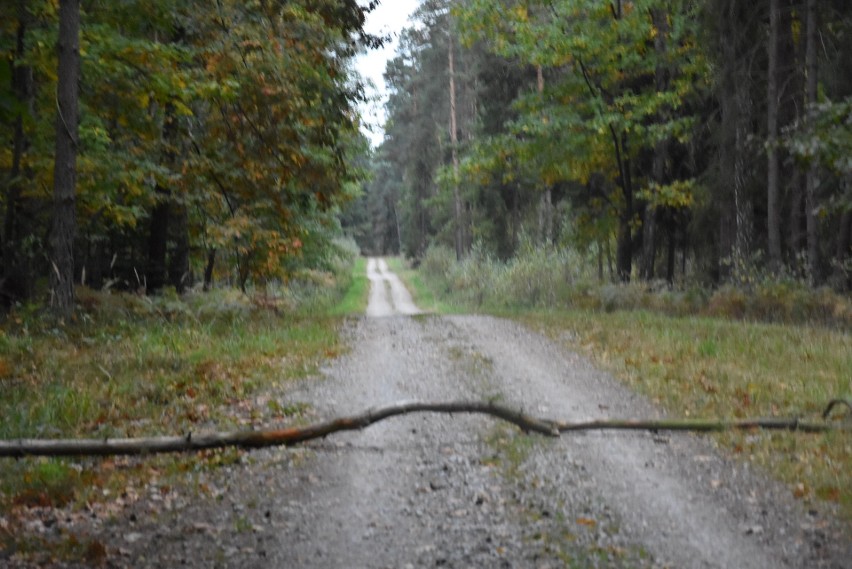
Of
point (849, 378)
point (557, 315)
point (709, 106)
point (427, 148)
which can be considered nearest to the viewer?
point (849, 378)

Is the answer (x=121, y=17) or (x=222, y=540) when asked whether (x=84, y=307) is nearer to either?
(x=121, y=17)

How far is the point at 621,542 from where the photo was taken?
5273mm

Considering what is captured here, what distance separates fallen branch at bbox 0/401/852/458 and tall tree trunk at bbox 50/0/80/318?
21.9ft

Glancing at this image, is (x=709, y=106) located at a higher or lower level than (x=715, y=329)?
higher

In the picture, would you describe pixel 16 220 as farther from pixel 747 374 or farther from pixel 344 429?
pixel 747 374

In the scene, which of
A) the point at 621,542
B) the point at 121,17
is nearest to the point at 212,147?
the point at 121,17

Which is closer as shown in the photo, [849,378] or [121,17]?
[849,378]

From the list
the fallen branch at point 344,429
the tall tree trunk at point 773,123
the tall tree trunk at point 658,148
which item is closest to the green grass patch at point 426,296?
the tall tree trunk at point 658,148

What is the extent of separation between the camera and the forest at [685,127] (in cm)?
1664

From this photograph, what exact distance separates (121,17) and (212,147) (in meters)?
3.13

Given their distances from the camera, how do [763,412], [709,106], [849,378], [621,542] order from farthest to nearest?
1. [709,106]
2. [849,378]
3. [763,412]
4. [621,542]

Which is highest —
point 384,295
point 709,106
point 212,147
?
point 709,106

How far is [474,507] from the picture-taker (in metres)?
5.94

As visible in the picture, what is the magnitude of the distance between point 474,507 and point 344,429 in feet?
6.73
